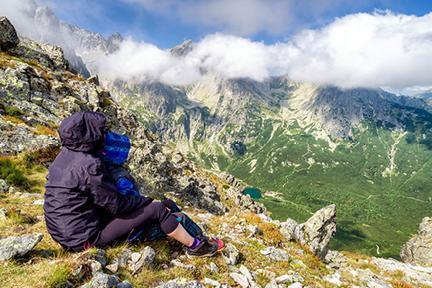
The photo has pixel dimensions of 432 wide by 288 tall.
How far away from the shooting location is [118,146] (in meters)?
8.87

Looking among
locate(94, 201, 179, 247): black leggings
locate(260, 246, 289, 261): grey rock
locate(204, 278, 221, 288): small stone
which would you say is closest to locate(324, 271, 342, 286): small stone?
locate(260, 246, 289, 261): grey rock

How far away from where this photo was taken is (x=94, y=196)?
27.0 ft

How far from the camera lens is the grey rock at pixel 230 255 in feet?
37.3

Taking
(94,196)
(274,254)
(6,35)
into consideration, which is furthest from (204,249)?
(6,35)

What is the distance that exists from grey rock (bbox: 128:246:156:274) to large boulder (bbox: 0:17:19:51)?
49787 millimetres

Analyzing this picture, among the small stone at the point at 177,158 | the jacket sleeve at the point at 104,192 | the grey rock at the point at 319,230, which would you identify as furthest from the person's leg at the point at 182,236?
the small stone at the point at 177,158

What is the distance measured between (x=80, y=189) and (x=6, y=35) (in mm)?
51580

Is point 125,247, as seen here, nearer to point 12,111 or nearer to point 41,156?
point 41,156

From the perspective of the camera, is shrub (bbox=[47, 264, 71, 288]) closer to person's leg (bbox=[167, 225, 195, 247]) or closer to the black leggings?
the black leggings

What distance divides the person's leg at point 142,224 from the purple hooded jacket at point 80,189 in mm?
291

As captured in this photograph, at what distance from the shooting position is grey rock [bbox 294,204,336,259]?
2386cm

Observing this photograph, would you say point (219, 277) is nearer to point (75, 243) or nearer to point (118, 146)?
point (75, 243)

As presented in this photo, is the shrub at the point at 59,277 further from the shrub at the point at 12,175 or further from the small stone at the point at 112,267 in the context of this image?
the shrub at the point at 12,175

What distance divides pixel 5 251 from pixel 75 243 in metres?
1.60
